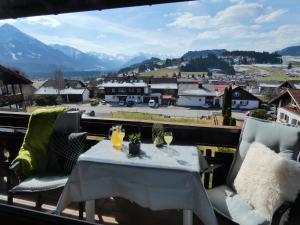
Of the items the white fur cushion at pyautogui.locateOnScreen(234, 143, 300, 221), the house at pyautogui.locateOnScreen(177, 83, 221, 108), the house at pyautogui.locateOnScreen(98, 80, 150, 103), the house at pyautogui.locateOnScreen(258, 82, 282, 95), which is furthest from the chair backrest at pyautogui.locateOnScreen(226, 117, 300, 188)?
the house at pyautogui.locateOnScreen(98, 80, 150, 103)

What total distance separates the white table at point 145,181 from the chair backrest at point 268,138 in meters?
0.45

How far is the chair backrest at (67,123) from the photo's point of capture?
2670mm

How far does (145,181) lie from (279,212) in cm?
83

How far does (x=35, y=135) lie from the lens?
263 centimetres

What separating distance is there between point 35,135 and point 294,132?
2.24 m

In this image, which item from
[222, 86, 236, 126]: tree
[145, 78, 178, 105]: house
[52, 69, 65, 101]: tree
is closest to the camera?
[222, 86, 236, 126]: tree

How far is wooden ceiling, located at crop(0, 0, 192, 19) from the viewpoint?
48.3 inches

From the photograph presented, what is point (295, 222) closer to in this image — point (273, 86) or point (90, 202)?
point (90, 202)

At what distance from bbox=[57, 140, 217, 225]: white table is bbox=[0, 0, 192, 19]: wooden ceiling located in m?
0.97

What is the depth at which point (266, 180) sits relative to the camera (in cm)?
181

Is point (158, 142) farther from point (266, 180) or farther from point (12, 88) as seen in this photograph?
point (12, 88)

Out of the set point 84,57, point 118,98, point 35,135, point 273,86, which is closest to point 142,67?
point 118,98

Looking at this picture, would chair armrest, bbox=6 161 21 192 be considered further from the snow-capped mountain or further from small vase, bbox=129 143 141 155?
the snow-capped mountain

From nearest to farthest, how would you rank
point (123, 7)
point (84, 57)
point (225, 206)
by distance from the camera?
point (123, 7) < point (225, 206) < point (84, 57)
